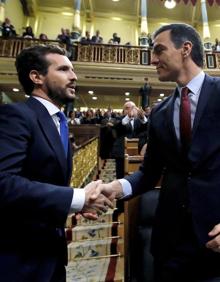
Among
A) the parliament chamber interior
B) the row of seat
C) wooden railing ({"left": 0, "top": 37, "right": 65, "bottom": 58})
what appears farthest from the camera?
wooden railing ({"left": 0, "top": 37, "right": 65, "bottom": 58})

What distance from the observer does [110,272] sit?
2.17 metres

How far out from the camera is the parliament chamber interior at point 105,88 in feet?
6.75

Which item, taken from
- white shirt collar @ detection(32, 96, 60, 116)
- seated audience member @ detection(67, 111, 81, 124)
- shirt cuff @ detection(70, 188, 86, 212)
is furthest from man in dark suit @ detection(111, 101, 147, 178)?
seated audience member @ detection(67, 111, 81, 124)

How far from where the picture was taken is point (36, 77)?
1188 millimetres

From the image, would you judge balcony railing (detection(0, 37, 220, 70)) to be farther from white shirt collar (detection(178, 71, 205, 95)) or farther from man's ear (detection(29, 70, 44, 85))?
white shirt collar (detection(178, 71, 205, 95))

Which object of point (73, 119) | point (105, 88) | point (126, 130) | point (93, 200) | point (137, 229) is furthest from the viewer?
point (105, 88)

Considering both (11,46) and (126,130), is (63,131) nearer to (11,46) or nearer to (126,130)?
(126,130)

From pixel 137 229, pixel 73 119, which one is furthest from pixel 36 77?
pixel 73 119

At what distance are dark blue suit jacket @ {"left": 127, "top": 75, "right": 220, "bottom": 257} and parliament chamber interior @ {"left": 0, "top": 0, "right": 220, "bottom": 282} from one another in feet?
1.68

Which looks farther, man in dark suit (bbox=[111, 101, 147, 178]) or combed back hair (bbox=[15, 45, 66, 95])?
man in dark suit (bbox=[111, 101, 147, 178])

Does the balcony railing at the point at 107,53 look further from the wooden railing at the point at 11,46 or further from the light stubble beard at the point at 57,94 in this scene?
the light stubble beard at the point at 57,94

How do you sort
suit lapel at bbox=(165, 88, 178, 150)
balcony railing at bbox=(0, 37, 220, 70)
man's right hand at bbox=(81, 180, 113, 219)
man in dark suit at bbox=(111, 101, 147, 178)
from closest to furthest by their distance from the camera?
man's right hand at bbox=(81, 180, 113, 219) < suit lapel at bbox=(165, 88, 178, 150) < man in dark suit at bbox=(111, 101, 147, 178) < balcony railing at bbox=(0, 37, 220, 70)

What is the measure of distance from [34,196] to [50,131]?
0.29 m

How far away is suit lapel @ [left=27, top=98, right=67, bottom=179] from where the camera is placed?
0.97m
